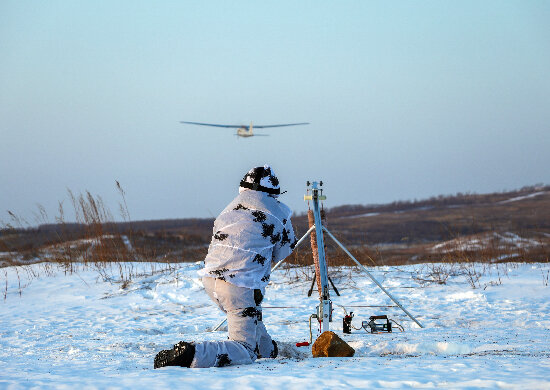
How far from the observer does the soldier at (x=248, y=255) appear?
3.99 m

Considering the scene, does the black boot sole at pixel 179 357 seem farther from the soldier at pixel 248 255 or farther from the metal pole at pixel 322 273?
the metal pole at pixel 322 273

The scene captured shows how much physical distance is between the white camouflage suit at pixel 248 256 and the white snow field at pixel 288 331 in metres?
0.24

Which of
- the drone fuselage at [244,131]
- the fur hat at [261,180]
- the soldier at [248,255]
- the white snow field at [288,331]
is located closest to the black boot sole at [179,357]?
the white snow field at [288,331]

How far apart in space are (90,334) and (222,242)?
276cm

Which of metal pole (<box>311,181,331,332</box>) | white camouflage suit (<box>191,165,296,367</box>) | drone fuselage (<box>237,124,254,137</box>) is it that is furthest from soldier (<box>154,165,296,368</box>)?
drone fuselage (<box>237,124,254,137</box>)

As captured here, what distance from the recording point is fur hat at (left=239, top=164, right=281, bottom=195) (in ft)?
13.7

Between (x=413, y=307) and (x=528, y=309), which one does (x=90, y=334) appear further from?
(x=528, y=309)

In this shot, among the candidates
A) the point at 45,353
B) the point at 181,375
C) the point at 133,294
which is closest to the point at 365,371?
the point at 181,375

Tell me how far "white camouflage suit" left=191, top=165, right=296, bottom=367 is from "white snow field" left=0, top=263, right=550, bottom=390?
0.79ft

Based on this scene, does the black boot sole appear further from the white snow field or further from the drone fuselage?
the drone fuselage

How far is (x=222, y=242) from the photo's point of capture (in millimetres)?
4105

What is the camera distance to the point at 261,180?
4172 mm

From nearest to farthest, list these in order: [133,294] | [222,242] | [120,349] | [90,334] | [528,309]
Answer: [222,242] < [120,349] < [90,334] < [528,309] < [133,294]

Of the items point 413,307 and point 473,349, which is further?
point 413,307
